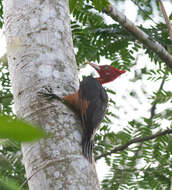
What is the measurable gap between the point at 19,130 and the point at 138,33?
9.32 feet

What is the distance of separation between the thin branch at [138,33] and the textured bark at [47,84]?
0.58m

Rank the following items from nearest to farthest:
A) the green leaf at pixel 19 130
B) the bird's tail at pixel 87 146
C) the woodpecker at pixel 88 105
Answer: the green leaf at pixel 19 130, the bird's tail at pixel 87 146, the woodpecker at pixel 88 105

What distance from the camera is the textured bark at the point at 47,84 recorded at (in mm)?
1632

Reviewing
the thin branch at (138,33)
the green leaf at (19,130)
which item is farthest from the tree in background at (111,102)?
the green leaf at (19,130)

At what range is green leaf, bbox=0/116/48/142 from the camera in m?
0.38

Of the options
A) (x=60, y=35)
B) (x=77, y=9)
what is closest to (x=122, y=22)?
(x=77, y=9)

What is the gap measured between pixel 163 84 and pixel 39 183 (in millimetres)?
3242

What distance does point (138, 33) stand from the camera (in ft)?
10.1

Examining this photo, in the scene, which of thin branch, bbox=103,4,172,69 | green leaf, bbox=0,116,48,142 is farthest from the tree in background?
green leaf, bbox=0,116,48,142

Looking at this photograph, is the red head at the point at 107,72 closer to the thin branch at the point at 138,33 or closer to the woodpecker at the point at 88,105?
the thin branch at the point at 138,33

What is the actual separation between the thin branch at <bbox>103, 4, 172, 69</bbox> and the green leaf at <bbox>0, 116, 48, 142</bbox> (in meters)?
2.75

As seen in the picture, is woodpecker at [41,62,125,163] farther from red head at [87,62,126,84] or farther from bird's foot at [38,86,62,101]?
red head at [87,62,126,84]

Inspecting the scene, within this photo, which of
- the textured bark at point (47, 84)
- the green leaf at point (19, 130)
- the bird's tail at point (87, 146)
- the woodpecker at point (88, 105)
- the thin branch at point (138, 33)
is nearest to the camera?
the green leaf at point (19, 130)

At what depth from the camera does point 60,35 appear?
7.81ft
